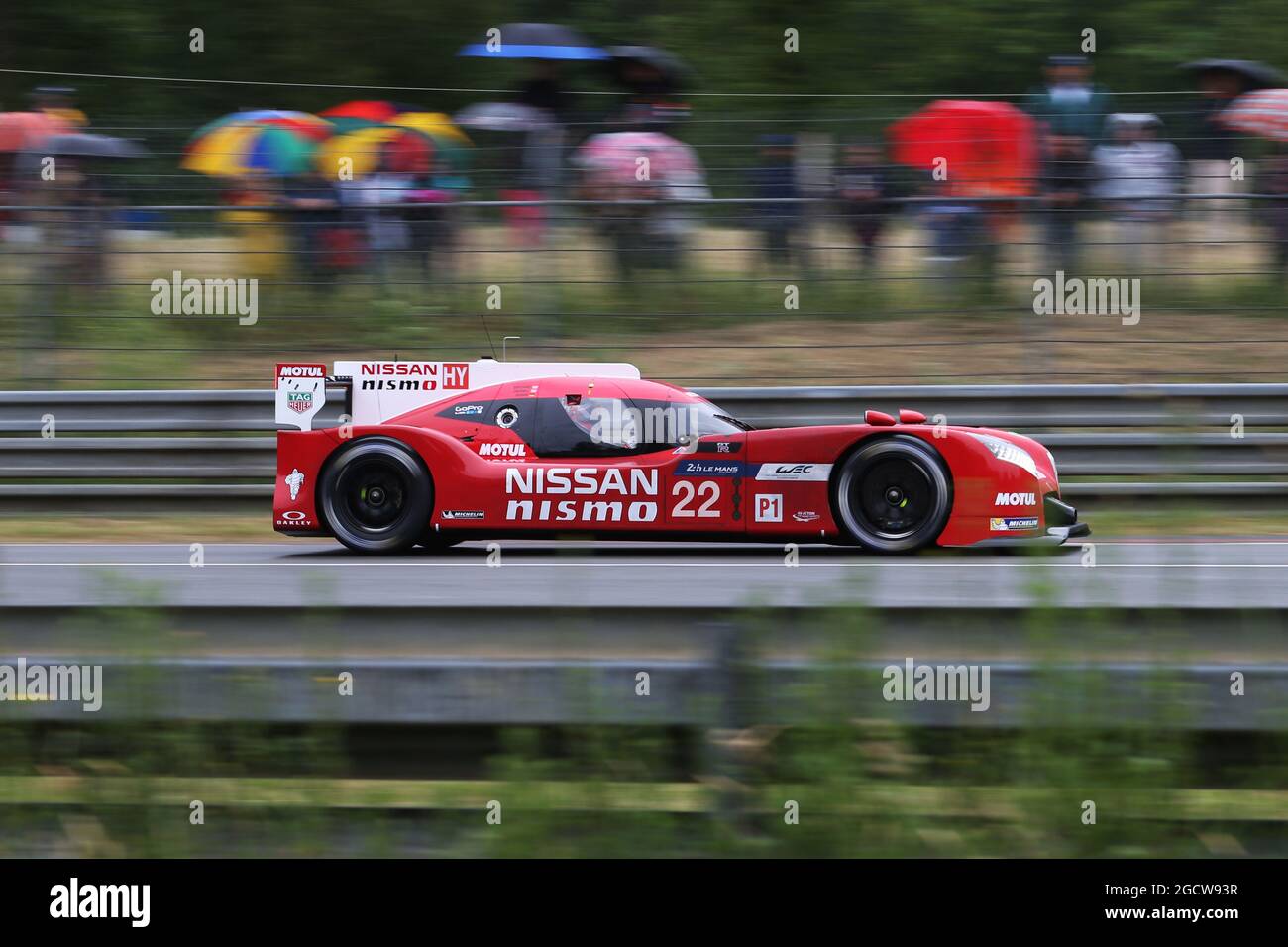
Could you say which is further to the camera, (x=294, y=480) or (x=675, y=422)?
(x=294, y=480)

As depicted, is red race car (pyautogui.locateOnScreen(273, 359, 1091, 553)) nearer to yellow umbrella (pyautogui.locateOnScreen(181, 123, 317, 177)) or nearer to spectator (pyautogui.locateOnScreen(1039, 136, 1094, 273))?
spectator (pyautogui.locateOnScreen(1039, 136, 1094, 273))

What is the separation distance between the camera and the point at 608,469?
29.7ft

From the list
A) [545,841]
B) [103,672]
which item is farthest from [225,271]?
[545,841]

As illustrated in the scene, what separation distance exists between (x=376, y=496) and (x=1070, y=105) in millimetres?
6205

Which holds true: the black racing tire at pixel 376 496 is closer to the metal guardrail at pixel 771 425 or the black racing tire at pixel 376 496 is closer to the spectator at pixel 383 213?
the metal guardrail at pixel 771 425

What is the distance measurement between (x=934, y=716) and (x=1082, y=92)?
8.54m

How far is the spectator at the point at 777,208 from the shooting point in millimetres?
11977

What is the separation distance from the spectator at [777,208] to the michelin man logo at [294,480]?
14.2 ft

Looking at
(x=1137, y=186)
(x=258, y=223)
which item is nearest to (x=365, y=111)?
(x=258, y=223)

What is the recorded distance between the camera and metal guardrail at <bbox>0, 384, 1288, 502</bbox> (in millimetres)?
10953

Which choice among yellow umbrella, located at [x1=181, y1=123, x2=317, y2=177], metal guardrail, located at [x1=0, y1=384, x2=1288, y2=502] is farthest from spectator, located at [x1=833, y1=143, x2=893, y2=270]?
yellow umbrella, located at [x1=181, y1=123, x2=317, y2=177]

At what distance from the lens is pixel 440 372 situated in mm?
9594

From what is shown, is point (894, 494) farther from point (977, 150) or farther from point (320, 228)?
point (320, 228)

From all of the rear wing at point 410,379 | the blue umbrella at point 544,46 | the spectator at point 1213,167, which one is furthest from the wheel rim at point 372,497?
the spectator at point 1213,167
